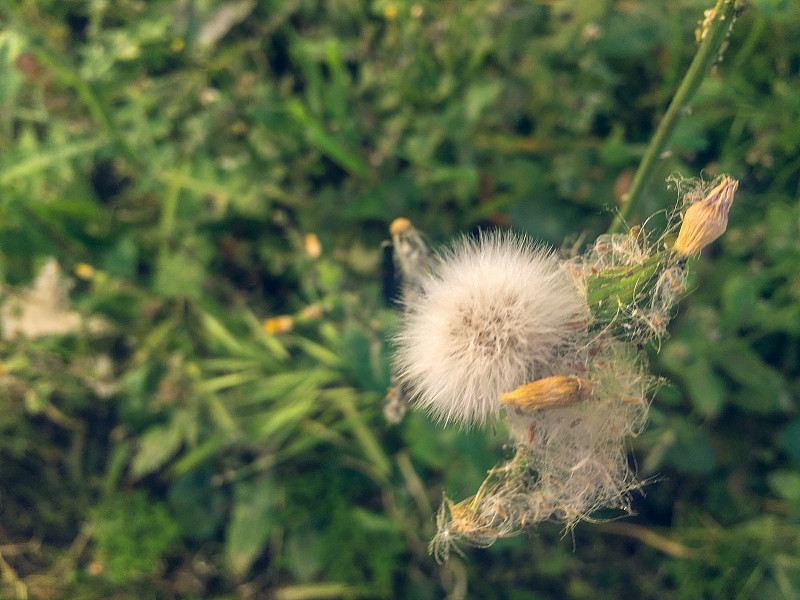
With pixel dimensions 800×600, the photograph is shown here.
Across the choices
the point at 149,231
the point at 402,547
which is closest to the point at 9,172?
the point at 149,231

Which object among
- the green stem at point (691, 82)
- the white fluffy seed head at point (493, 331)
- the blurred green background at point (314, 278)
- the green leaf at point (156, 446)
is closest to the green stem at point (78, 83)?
the blurred green background at point (314, 278)

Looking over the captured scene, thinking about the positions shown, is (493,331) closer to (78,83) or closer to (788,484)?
(788,484)

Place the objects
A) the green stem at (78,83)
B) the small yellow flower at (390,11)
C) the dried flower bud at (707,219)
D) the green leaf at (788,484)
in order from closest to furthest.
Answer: the dried flower bud at (707,219)
the green stem at (78,83)
the green leaf at (788,484)
the small yellow flower at (390,11)

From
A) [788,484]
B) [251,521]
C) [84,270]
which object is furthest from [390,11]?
[788,484]

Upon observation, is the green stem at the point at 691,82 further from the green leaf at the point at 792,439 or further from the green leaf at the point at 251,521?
the green leaf at the point at 251,521

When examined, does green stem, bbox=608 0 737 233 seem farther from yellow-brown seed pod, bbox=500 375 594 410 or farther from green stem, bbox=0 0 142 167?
green stem, bbox=0 0 142 167

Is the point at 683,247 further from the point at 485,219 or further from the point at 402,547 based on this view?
the point at 402,547
